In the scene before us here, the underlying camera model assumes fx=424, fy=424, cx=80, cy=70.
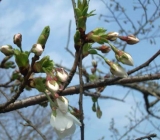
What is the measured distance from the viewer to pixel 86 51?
1117 mm

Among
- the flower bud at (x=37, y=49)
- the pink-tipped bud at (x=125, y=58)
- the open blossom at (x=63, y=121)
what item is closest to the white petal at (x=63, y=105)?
the open blossom at (x=63, y=121)

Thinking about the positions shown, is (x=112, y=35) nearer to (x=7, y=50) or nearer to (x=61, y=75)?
(x=61, y=75)

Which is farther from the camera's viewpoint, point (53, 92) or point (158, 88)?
point (158, 88)

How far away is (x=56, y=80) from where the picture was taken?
103cm

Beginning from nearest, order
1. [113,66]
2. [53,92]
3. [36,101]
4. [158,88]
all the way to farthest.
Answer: [53,92] → [113,66] → [36,101] → [158,88]

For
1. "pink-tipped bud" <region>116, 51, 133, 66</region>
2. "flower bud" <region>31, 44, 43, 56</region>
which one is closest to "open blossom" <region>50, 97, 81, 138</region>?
"flower bud" <region>31, 44, 43, 56</region>

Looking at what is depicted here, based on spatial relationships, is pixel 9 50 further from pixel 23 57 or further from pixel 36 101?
pixel 36 101

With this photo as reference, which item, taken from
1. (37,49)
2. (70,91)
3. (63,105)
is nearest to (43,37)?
(37,49)

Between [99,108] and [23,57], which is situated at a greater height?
[23,57]

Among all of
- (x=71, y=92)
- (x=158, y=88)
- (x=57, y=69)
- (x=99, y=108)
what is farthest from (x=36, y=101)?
(x=158, y=88)

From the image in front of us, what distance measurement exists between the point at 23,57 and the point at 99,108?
0.66m

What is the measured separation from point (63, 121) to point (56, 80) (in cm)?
11

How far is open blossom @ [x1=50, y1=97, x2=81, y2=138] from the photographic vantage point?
37.8 inches

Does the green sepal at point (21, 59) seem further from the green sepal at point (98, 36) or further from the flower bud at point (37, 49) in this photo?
Answer: the green sepal at point (98, 36)
